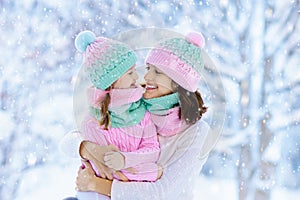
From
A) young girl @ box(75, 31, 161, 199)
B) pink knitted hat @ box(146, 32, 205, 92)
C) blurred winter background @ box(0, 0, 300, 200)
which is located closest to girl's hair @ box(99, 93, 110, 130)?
young girl @ box(75, 31, 161, 199)

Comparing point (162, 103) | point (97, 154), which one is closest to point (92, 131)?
point (97, 154)

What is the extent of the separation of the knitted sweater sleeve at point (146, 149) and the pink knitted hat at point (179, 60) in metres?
0.09

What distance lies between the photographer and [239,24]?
2.52 m

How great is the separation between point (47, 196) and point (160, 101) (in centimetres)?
163

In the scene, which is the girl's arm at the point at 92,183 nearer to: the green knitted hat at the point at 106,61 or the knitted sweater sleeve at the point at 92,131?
the knitted sweater sleeve at the point at 92,131

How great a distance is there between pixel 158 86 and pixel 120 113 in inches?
3.5

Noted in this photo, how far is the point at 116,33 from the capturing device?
2.48 meters

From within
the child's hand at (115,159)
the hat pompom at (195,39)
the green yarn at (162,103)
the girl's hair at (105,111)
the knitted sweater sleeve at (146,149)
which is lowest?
the child's hand at (115,159)

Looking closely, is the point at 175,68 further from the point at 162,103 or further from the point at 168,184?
the point at 168,184

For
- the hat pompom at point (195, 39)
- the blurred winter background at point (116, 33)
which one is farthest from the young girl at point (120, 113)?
the blurred winter background at point (116, 33)

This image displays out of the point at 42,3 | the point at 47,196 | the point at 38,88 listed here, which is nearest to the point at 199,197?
the point at 47,196

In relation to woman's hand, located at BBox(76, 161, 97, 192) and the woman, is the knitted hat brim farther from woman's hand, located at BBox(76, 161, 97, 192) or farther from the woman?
woman's hand, located at BBox(76, 161, 97, 192)

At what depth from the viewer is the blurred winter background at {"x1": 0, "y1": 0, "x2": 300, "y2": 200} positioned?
2426 millimetres

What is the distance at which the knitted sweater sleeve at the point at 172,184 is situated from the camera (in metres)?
1.06
